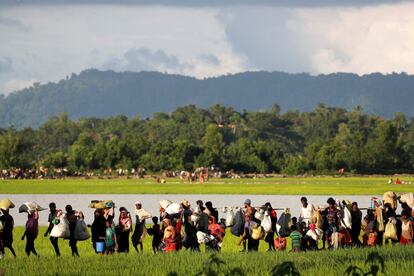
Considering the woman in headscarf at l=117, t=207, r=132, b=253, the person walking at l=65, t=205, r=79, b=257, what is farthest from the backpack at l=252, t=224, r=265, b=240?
the person walking at l=65, t=205, r=79, b=257

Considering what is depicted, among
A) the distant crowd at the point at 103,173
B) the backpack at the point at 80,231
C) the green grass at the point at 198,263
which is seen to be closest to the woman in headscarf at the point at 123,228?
the backpack at the point at 80,231

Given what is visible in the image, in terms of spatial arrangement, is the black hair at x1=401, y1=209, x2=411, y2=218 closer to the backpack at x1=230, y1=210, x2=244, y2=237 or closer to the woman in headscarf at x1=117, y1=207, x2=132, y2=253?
the backpack at x1=230, y1=210, x2=244, y2=237

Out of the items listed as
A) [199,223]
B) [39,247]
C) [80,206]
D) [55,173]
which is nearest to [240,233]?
[199,223]

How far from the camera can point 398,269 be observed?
26.0m

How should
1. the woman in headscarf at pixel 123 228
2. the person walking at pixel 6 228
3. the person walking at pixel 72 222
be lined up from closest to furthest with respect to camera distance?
the person walking at pixel 6 228 → the person walking at pixel 72 222 → the woman in headscarf at pixel 123 228

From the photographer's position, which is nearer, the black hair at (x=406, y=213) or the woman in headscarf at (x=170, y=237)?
the woman in headscarf at (x=170, y=237)

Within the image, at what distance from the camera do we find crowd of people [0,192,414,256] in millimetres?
30531

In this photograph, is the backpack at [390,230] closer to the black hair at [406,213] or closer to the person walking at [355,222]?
the black hair at [406,213]

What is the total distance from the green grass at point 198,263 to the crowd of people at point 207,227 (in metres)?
1.43

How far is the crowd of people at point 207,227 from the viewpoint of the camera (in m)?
30.5

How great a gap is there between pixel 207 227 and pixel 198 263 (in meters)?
5.23

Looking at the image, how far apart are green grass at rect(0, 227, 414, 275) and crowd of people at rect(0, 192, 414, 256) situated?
4.69 ft

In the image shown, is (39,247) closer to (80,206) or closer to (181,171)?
(80,206)

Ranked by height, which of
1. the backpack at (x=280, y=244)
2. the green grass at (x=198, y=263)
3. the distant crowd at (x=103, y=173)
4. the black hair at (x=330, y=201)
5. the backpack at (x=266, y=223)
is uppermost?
the distant crowd at (x=103, y=173)
